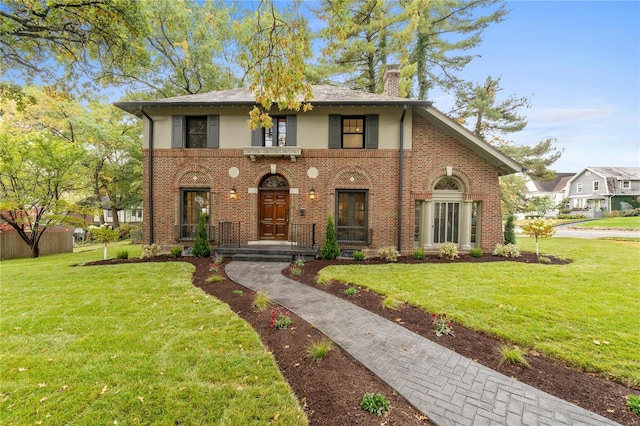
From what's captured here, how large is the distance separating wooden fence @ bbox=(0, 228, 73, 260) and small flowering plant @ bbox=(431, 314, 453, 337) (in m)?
18.8

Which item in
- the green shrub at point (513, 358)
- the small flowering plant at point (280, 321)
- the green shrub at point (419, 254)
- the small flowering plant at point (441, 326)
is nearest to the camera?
the green shrub at point (513, 358)

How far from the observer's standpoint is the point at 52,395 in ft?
8.57

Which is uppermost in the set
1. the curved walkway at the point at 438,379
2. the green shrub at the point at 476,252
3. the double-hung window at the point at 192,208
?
the double-hung window at the point at 192,208

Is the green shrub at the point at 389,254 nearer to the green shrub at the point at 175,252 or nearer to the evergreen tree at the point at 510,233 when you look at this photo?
the evergreen tree at the point at 510,233

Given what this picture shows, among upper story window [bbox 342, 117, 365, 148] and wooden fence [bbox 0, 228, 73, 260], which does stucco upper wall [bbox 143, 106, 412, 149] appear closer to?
upper story window [bbox 342, 117, 365, 148]

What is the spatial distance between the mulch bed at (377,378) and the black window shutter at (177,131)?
8.34 metres

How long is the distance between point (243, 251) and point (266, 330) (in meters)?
5.64

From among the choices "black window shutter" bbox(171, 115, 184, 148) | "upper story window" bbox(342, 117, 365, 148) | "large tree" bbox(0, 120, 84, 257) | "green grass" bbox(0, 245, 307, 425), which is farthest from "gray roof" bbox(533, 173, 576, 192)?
"large tree" bbox(0, 120, 84, 257)

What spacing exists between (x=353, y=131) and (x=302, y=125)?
2059 mm

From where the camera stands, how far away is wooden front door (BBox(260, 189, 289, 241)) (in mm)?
Answer: 10406

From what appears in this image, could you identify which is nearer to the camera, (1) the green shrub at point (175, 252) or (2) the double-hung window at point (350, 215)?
(1) the green shrub at point (175, 252)

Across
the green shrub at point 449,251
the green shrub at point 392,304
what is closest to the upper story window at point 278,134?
the green shrub at point 449,251

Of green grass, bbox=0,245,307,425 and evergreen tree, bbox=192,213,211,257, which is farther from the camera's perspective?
evergreen tree, bbox=192,213,211,257

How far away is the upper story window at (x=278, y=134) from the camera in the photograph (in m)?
9.95
